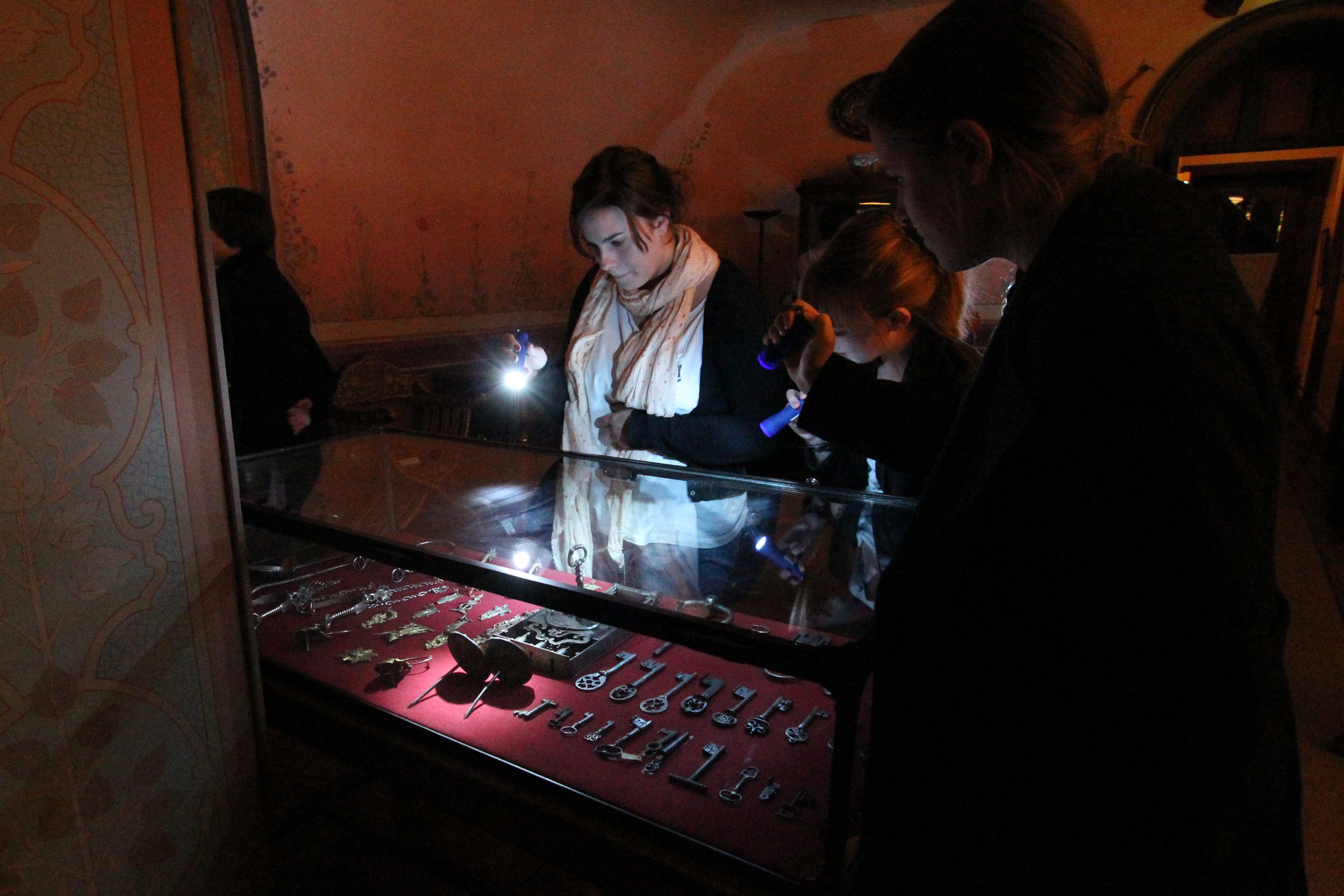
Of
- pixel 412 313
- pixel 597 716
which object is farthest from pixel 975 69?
pixel 412 313

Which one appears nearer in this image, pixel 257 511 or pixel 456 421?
pixel 257 511

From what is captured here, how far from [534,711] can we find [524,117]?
456 cm

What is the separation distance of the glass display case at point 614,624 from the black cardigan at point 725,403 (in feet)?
0.52

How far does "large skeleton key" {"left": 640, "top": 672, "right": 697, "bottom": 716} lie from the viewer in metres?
1.33

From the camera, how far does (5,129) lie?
940 millimetres

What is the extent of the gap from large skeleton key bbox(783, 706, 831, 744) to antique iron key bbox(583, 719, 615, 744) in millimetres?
291

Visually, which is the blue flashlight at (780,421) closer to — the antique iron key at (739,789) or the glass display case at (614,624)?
the glass display case at (614,624)

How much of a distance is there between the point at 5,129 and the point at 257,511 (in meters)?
0.91

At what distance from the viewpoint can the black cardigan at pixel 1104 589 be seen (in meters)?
0.61

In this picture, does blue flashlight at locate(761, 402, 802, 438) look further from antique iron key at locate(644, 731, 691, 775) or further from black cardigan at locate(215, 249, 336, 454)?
black cardigan at locate(215, 249, 336, 454)

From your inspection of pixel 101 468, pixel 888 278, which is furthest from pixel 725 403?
pixel 101 468

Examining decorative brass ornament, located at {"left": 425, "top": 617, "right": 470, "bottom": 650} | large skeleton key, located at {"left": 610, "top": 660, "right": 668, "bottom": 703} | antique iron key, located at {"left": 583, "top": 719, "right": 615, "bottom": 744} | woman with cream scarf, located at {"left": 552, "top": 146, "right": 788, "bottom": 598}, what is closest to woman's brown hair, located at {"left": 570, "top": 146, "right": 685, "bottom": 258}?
woman with cream scarf, located at {"left": 552, "top": 146, "right": 788, "bottom": 598}

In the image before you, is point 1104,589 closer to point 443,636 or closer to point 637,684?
point 637,684

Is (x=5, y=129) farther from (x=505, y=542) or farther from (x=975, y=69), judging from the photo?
(x=975, y=69)
